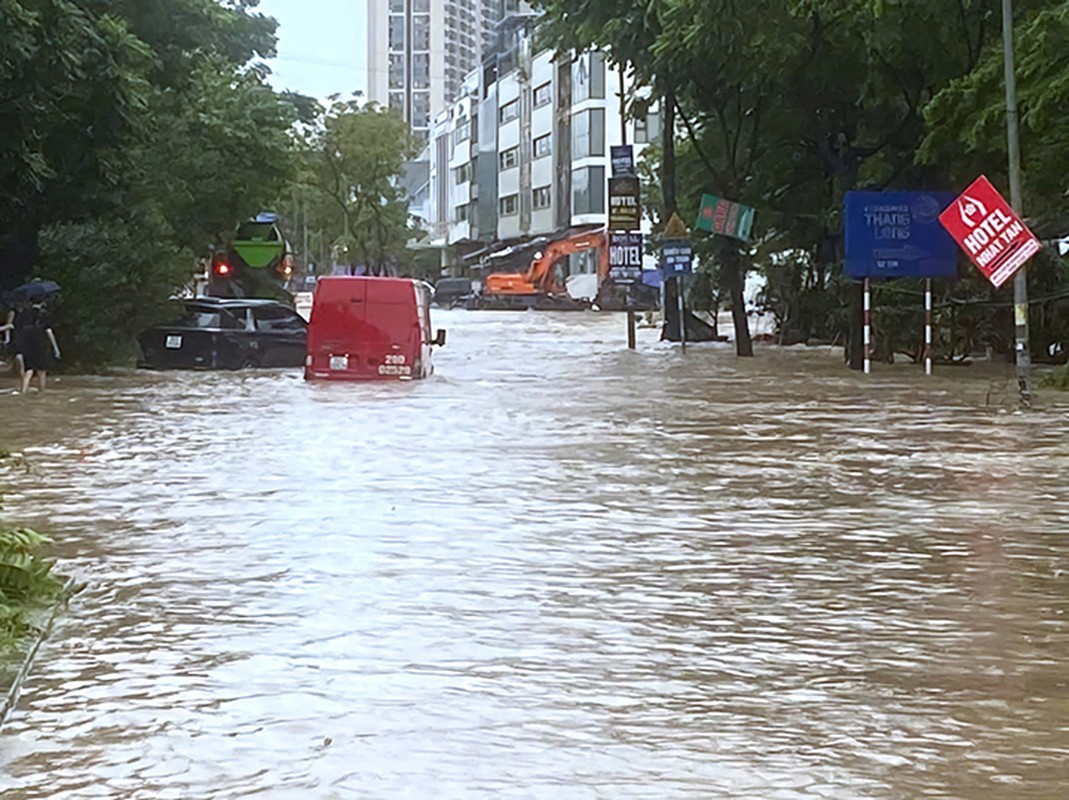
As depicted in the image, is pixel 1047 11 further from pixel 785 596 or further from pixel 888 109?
pixel 785 596

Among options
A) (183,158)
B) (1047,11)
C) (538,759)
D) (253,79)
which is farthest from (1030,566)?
(253,79)

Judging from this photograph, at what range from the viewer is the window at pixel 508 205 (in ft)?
385

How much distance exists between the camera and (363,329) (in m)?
31.1

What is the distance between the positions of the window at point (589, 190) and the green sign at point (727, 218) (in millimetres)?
56435

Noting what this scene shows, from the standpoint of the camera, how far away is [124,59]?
111 feet

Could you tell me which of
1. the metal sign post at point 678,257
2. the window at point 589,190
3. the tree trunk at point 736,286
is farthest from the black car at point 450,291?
the tree trunk at point 736,286

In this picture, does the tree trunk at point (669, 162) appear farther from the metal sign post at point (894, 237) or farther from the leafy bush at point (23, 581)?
the leafy bush at point (23, 581)

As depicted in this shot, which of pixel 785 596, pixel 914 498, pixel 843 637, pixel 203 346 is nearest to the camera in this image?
pixel 843 637

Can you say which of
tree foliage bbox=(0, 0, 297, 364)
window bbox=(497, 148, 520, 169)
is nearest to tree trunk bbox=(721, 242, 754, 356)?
tree foliage bbox=(0, 0, 297, 364)

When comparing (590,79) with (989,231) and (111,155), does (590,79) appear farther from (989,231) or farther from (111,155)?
(989,231)

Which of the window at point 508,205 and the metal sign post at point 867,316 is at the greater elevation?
the window at point 508,205

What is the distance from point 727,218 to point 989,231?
1382 centimetres

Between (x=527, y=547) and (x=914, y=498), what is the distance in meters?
4.12

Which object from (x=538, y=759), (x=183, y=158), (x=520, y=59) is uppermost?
(x=520, y=59)
